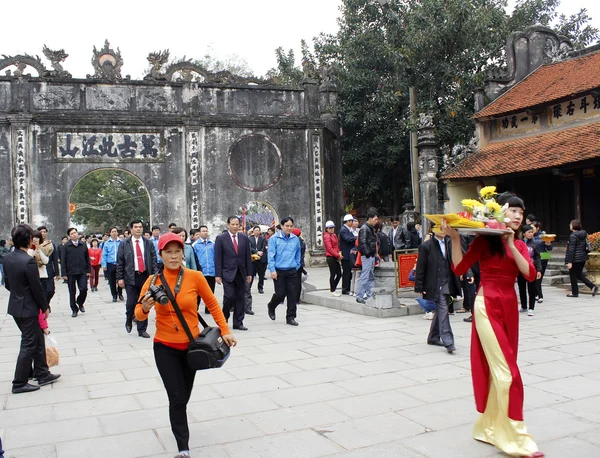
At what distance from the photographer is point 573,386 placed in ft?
17.4

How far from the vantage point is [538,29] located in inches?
797

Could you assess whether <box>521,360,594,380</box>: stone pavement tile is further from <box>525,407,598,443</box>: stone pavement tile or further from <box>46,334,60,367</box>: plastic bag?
<box>46,334,60,367</box>: plastic bag

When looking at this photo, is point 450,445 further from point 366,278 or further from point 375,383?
point 366,278

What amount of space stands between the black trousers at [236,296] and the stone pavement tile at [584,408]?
5.02 meters

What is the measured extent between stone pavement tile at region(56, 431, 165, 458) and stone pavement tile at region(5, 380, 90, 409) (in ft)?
3.93

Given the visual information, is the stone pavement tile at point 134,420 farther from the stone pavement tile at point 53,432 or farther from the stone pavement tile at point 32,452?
the stone pavement tile at point 32,452

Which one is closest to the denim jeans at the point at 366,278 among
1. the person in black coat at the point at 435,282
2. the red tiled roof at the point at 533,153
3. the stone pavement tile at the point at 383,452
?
the person in black coat at the point at 435,282

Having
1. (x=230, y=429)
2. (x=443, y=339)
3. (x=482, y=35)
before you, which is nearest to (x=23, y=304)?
(x=230, y=429)

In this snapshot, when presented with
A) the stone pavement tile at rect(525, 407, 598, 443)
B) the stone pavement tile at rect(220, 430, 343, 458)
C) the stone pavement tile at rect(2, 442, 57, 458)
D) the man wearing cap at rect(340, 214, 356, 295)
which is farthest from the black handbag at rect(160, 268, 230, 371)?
the man wearing cap at rect(340, 214, 356, 295)

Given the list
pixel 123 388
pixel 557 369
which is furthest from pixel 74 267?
pixel 557 369

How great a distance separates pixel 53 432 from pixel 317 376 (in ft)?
8.06

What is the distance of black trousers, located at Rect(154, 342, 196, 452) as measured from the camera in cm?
373

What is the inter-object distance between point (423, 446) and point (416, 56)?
17776mm

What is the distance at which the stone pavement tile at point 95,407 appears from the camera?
4.85 metres
